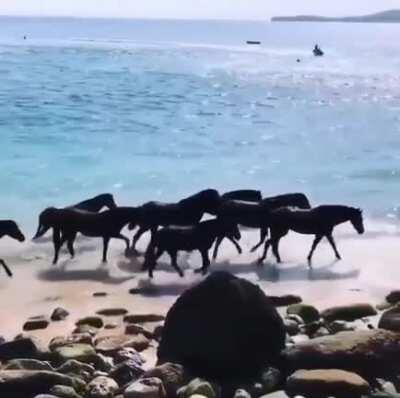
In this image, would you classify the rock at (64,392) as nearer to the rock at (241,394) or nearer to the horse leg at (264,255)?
the rock at (241,394)

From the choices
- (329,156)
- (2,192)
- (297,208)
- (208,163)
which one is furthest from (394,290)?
(329,156)

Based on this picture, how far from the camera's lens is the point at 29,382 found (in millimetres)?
8234

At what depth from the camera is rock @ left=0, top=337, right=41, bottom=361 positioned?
9.15m

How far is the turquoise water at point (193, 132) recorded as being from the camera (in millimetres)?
21044

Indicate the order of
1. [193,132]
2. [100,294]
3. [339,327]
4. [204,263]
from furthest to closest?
[193,132]
[204,263]
[100,294]
[339,327]

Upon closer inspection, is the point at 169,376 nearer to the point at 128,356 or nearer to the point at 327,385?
the point at 128,356

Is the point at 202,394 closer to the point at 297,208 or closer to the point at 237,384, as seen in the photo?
the point at 237,384

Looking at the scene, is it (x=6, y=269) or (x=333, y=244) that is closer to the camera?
(x=6, y=269)

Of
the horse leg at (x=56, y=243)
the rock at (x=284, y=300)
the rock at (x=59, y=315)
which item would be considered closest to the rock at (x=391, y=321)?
the rock at (x=284, y=300)

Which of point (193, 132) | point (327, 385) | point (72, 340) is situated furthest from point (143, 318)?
point (193, 132)

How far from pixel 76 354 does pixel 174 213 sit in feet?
17.7

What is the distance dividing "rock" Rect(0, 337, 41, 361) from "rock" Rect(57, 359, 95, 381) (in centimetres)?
45

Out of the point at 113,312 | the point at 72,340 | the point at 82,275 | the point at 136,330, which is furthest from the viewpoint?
the point at 82,275

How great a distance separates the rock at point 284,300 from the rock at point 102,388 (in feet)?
11.2
